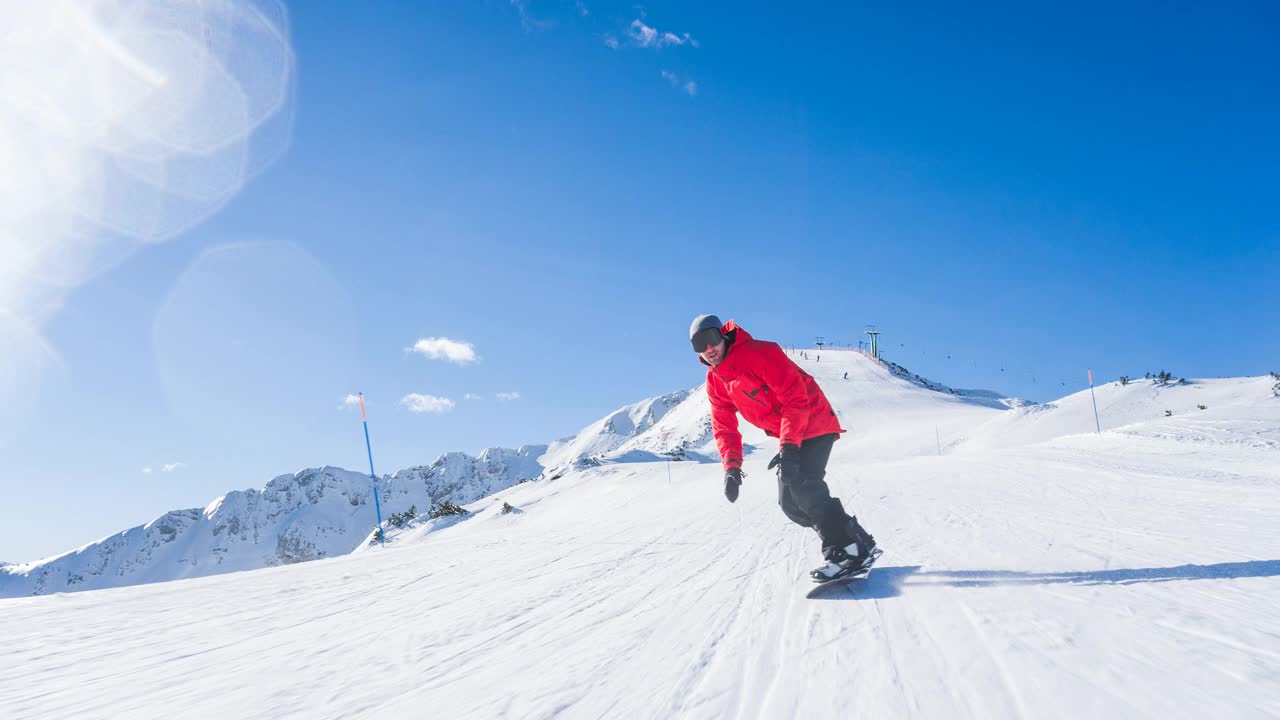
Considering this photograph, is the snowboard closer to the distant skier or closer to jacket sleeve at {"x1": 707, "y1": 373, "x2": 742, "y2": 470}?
the distant skier

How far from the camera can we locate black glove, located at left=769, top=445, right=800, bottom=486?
361 centimetres

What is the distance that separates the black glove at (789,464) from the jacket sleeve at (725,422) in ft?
2.28

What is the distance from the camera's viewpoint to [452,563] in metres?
5.75

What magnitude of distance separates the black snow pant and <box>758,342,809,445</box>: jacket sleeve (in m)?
0.15

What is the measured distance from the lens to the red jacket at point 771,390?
12.3ft

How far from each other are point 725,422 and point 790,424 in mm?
872

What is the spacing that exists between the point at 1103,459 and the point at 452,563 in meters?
13.8

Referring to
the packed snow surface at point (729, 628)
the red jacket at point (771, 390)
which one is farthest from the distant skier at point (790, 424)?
the packed snow surface at point (729, 628)

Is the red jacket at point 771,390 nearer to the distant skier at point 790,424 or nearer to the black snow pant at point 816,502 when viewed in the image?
the distant skier at point 790,424


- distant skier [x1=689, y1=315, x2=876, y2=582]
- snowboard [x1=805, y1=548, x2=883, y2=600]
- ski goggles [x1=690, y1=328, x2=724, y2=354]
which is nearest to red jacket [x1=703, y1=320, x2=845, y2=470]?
distant skier [x1=689, y1=315, x2=876, y2=582]

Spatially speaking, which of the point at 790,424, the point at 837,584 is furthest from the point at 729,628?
the point at 790,424

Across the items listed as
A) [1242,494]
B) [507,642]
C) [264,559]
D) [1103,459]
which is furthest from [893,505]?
[264,559]

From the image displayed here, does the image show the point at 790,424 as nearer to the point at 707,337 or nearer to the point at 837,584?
the point at 707,337

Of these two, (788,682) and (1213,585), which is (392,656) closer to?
(788,682)
